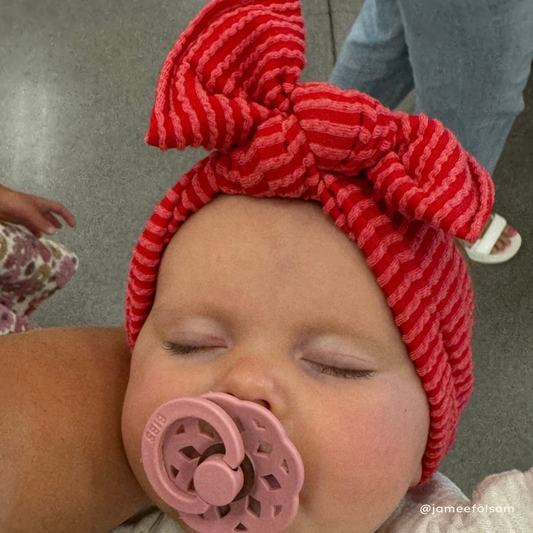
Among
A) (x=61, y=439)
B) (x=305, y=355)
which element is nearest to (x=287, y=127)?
(x=305, y=355)

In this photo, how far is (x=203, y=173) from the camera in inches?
23.6

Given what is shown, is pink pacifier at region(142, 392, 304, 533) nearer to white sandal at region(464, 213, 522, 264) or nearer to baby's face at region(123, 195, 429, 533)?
baby's face at region(123, 195, 429, 533)

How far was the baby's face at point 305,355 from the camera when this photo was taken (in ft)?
1.69

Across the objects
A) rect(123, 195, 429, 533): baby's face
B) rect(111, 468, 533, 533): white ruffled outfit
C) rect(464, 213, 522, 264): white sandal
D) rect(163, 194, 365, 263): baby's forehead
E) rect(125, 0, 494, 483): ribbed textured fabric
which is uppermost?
rect(125, 0, 494, 483): ribbed textured fabric

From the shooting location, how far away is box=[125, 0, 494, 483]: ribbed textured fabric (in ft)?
1.72

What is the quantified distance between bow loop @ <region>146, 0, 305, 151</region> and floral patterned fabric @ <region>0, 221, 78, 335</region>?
358 mm

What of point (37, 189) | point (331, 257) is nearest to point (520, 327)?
point (331, 257)

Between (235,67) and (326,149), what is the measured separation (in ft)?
0.38

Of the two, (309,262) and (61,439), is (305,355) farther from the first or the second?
(61,439)


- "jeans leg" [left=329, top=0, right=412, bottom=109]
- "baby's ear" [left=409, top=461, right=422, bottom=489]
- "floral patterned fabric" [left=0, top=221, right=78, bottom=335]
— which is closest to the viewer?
A: "baby's ear" [left=409, top=461, right=422, bottom=489]

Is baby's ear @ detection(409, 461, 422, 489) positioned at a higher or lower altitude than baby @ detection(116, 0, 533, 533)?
lower

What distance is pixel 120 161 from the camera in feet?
4.73

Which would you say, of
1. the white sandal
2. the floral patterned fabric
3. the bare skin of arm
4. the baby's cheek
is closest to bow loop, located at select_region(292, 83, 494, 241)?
the baby's cheek

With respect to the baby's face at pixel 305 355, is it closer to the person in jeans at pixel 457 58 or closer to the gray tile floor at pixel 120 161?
the person in jeans at pixel 457 58
